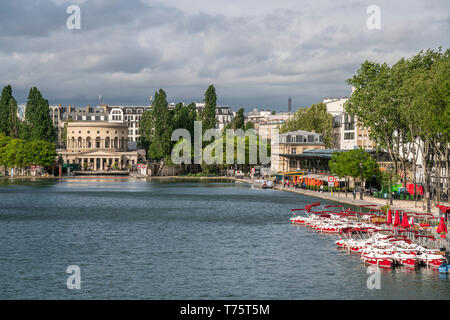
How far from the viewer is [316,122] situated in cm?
19375

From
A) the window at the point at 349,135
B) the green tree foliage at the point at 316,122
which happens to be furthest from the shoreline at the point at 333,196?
the window at the point at 349,135

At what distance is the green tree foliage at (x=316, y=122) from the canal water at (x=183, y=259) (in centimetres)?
9627

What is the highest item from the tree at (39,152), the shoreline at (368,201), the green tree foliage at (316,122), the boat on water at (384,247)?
the green tree foliage at (316,122)

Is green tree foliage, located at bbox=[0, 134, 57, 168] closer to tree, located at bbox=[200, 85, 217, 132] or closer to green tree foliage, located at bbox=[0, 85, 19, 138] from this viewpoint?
green tree foliage, located at bbox=[0, 85, 19, 138]

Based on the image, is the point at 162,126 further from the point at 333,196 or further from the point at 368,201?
the point at 368,201

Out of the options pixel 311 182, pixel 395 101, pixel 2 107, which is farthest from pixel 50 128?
pixel 395 101

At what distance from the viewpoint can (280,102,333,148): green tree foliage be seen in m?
188

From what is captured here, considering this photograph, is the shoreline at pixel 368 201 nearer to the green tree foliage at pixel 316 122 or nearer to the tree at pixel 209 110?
the green tree foliage at pixel 316 122

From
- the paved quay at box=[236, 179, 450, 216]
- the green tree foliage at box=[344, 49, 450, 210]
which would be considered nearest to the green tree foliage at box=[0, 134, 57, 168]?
the paved quay at box=[236, 179, 450, 216]

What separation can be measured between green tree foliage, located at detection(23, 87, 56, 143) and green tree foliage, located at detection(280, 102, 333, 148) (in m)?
65.1

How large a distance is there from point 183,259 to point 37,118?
466 feet

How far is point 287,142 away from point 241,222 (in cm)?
10190

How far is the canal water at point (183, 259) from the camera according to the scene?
4316cm
